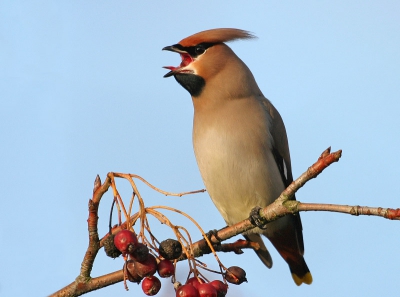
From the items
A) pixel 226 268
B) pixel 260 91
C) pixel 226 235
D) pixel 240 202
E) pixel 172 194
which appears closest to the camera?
pixel 172 194

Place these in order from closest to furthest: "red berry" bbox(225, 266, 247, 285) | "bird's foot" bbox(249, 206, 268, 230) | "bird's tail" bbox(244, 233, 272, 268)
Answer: "red berry" bbox(225, 266, 247, 285) → "bird's foot" bbox(249, 206, 268, 230) → "bird's tail" bbox(244, 233, 272, 268)

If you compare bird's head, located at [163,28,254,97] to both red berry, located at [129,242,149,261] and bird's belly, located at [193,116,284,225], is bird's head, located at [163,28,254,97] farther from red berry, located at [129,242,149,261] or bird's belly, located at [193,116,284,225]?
red berry, located at [129,242,149,261]

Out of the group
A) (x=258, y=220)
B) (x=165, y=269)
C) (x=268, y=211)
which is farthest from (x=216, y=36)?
(x=165, y=269)

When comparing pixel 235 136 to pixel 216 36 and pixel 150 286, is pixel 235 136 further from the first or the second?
pixel 150 286

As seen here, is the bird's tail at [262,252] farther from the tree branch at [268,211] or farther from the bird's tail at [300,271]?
the tree branch at [268,211]

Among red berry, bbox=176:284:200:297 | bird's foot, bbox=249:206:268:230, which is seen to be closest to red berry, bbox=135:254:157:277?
red berry, bbox=176:284:200:297

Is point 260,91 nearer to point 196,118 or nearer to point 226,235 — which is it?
point 196,118

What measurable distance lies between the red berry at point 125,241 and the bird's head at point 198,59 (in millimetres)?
2445

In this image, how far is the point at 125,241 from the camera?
2316mm

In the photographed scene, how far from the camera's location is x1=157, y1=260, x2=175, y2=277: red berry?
8.09 feet

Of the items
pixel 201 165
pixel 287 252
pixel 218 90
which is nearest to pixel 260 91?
pixel 218 90

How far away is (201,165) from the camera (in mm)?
4555

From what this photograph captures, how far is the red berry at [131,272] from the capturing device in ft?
7.86

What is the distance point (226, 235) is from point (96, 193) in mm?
1277
